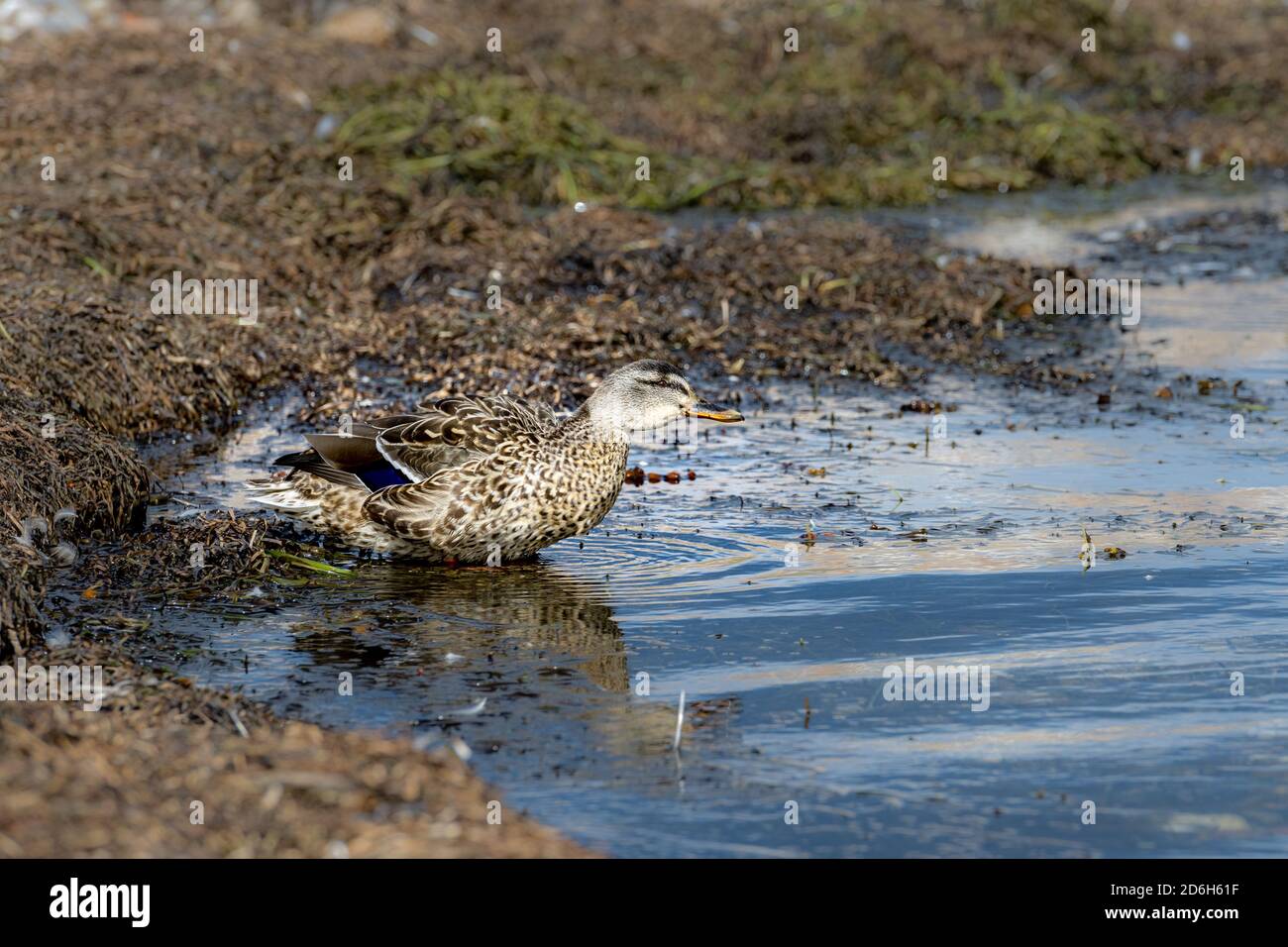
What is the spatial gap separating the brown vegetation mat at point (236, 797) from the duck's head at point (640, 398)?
2.92 meters

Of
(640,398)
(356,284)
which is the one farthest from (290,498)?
(356,284)

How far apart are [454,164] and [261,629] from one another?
912 cm

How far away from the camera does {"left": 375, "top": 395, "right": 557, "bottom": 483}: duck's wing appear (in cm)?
786

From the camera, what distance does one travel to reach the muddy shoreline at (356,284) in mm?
5242

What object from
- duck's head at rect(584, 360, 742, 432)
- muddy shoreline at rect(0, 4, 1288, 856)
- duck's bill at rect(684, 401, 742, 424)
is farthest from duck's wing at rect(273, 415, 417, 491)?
duck's bill at rect(684, 401, 742, 424)

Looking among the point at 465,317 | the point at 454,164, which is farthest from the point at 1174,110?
the point at 465,317

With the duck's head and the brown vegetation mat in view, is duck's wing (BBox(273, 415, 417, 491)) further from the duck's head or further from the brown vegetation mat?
the brown vegetation mat

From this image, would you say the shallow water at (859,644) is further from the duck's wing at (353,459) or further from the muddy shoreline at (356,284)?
the muddy shoreline at (356,284)

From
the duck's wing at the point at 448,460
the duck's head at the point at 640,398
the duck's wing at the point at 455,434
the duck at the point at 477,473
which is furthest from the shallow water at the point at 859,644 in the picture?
the duck's head at the point at 640,398

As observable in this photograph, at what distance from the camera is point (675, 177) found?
1647 centimetres

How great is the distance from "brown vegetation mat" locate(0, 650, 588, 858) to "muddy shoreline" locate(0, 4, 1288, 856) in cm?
1
